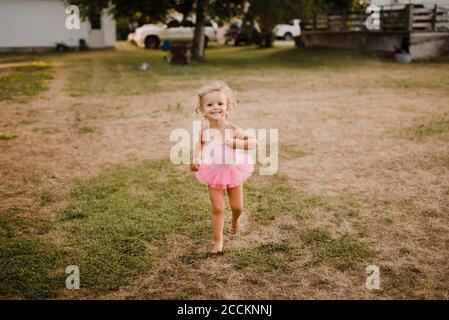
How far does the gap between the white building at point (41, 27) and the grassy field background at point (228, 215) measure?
68.2 ft

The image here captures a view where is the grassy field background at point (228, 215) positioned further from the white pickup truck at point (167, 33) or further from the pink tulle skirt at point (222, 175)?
the white pickup truck at point (167, 33)

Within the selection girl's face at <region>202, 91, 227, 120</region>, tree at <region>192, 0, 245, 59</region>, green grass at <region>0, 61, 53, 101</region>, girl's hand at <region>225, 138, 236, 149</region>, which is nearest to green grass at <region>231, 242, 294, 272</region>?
girl's hand at <region>225, 138, 236, 149</region>

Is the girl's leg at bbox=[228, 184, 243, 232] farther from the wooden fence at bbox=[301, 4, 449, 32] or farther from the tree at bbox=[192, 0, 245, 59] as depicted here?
the wooden fence at bbox=[301, 4, 449, 32]

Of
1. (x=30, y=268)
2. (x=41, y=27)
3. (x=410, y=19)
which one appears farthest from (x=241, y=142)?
(x=41, y=27)

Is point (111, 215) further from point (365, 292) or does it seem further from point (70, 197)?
point (365, 292)

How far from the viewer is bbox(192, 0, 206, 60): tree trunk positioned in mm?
18250

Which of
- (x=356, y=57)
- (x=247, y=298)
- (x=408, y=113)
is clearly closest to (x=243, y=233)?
(x=247, y=298)

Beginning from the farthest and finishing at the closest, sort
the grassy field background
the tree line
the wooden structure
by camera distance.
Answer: the wooden structure, the tree line, the grassy field background

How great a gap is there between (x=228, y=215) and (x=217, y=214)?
2.65 feet

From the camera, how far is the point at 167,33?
88.7 ft

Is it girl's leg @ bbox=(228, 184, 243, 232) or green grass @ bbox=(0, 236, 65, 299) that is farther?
girl's leg @ bbox=(228, 184, 243, 232)

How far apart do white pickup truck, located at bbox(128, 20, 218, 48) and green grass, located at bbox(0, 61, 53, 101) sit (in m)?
10.0

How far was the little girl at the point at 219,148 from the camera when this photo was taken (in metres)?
3.12
